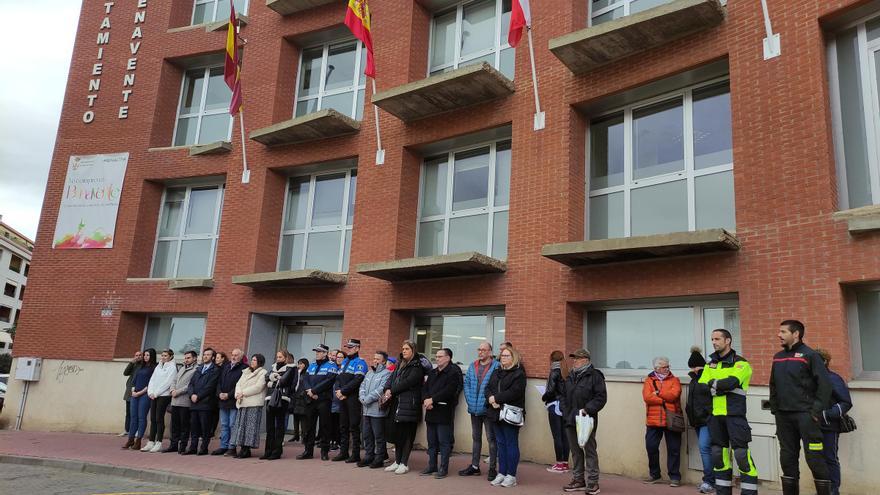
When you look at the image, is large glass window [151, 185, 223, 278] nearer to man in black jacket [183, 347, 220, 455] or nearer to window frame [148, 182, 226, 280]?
window frame [148, 182, 226, 280]

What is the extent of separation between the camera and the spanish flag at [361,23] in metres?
12.3

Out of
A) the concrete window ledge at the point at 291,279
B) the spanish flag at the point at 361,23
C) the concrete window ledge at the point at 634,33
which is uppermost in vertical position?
the spanish flag at the point at 361,23

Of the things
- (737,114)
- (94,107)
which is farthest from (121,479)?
(94,107)

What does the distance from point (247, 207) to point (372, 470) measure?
306 inches

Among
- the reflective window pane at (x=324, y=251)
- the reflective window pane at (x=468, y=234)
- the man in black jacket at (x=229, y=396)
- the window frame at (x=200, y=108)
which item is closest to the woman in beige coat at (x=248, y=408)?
the man in black jacket at (x=229, y=396)

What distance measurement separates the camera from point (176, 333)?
15.3 m

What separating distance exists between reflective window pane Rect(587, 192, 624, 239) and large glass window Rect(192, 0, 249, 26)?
37.3ft

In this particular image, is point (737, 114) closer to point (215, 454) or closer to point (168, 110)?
point (215, 454)

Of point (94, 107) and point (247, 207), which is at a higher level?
point (94, 107)

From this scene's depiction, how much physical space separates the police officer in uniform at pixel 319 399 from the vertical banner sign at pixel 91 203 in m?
8.39

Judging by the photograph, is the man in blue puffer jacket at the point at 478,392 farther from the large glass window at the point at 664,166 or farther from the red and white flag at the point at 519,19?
the red and white flag at the point at 519,19

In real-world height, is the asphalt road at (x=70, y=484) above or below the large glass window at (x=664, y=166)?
below

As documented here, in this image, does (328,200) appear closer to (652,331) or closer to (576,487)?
(652,331)

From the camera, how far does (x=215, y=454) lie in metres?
10.6
